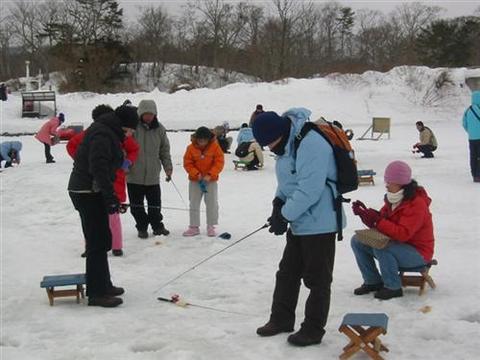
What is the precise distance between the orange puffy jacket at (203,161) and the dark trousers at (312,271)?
3838mm

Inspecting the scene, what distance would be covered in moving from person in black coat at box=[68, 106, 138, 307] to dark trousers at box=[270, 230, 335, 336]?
1643 millimetres

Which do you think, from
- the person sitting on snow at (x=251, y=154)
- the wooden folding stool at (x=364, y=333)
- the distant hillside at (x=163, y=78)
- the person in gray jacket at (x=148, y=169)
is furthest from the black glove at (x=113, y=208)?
the distant hillside at (x=163, y=78)

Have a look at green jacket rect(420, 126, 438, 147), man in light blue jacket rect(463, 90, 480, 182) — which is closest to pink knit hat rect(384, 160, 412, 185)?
man in light blue jacket rect(463, 90, 480, 182)

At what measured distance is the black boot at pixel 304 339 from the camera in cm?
452

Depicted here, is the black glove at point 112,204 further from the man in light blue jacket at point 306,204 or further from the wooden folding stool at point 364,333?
the wooden folding stool at point 364,333

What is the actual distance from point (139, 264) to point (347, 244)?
8.68 ft

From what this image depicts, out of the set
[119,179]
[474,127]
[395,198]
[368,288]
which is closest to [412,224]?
[395,198]

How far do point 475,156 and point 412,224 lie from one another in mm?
7537

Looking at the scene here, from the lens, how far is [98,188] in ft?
17.7

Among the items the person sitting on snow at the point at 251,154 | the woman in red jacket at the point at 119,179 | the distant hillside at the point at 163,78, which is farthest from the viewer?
the distant hillside at the point at 163,78

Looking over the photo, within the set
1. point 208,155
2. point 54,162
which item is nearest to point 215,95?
point 54,162

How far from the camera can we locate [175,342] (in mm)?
4734

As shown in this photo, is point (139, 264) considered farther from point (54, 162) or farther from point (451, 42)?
point (451, 42)

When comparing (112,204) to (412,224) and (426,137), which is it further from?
(426,137)
